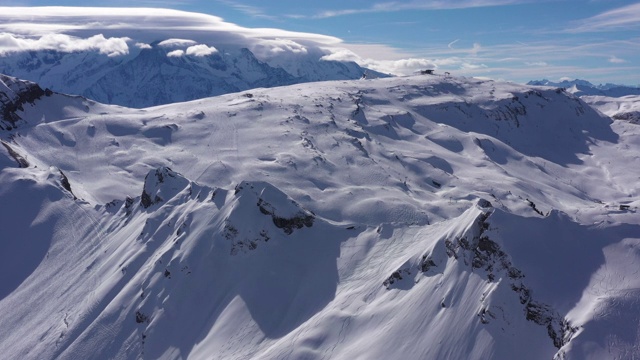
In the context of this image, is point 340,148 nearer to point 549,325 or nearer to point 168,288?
point 168,288

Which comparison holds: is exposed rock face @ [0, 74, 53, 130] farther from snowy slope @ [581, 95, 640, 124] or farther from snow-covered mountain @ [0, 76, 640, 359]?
snowy slope @ [581, 95, 640, 124]

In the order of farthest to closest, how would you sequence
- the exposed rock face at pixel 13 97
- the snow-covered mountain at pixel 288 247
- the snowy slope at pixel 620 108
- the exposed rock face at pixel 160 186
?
1. the snowy slope at pixel 620 108
2. the exposed rock face at pixel 13 97
3. the exposed rock face at pixel 160 186
4. the snow-covered mountain at pixel 288 247

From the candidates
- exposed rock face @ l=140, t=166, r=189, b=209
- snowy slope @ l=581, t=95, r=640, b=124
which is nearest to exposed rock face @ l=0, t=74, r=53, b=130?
exposed rock face @ l=140, t=166, r=189, b=209

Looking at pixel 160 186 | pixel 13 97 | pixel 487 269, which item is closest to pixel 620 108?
pixel 160 186

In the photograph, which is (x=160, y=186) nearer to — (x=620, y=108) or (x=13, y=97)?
(x=13, y=97)

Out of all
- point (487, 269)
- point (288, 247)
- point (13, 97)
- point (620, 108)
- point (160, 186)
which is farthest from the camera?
point (620, 108)

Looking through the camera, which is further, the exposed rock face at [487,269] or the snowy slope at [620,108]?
the snowy slope at [620,108]

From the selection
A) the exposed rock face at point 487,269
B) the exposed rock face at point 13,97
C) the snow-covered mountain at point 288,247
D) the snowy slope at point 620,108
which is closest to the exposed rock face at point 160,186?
the snow-covered mountain at point 288,247

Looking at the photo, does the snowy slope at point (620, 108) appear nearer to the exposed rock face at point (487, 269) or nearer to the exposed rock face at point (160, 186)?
the exposed rock face at point (487, 269)
